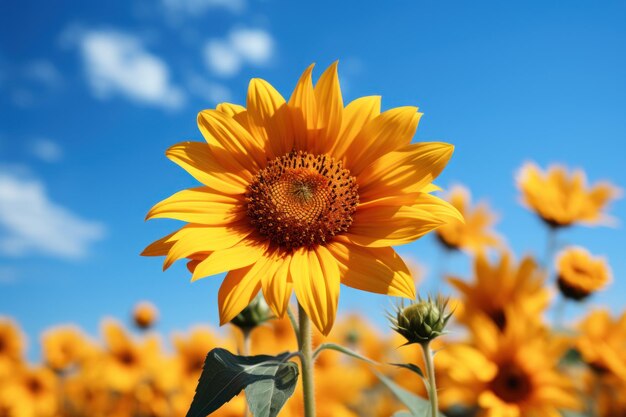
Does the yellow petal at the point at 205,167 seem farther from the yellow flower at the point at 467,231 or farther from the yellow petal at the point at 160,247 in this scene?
the yellow flower at the point at 467,231

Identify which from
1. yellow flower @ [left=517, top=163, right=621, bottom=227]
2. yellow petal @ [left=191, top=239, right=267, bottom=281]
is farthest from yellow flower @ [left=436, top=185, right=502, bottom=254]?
yellow petal @ [left=191, top=239, right=267, bottom=281]

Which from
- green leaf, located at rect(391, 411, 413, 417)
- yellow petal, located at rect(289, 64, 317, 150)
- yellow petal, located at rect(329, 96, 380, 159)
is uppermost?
yellow petal, located at rect(289, 64, 317, 150)

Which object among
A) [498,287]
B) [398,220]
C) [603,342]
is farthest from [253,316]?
[603,342]

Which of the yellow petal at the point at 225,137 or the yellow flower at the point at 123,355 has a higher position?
the yellow flower at the point at 123,355

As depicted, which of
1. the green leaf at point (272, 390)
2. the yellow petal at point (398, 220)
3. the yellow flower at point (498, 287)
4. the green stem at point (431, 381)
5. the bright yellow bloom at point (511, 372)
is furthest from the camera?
the yellow flower at point (498, 287)

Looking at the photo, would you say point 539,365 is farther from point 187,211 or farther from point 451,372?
point 187,211

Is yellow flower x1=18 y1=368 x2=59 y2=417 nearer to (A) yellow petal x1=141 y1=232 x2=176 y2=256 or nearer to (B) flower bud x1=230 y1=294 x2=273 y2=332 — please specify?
(B) flower bud x1=230 y1=294 x2=273 y2=332

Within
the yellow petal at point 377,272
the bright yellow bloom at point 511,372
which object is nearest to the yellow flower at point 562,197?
the bright yellow bloom at point 511,372
